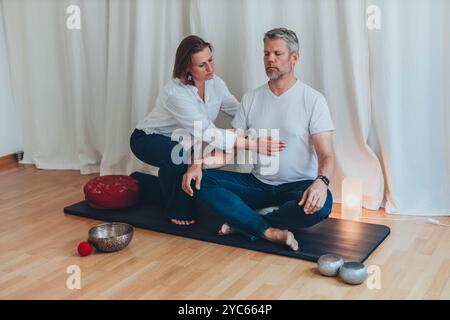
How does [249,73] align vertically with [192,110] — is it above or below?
above

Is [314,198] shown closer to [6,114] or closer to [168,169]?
[168,169]

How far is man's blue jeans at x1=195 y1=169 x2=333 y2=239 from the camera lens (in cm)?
264

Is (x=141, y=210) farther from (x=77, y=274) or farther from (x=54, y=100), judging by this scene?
(x=54, y=100)

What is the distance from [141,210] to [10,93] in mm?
1671

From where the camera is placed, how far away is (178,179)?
304 centimetres

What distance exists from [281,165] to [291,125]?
0.19 meters

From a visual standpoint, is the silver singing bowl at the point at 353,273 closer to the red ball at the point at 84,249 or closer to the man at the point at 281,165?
the man at the point at 281,165

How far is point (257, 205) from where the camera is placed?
9.43 feet

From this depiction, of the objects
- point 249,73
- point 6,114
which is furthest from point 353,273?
point 6,114

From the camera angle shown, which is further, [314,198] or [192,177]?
[192,177]

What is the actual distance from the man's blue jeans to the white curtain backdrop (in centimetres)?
58

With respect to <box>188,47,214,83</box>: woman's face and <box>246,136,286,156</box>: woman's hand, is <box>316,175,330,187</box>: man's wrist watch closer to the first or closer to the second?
<box>246,136,286,156</box>: woman's hand

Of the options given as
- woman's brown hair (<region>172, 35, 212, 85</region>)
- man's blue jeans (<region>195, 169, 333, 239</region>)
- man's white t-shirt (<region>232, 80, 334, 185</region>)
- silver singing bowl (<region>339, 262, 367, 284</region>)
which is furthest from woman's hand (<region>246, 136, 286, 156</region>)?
silver singing bowl (<region>339, 262, 367, 284</region>)

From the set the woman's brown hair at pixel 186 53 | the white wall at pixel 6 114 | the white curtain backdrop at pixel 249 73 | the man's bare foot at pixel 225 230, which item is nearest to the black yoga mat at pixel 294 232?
the man's bare foot at pixel 225 230
